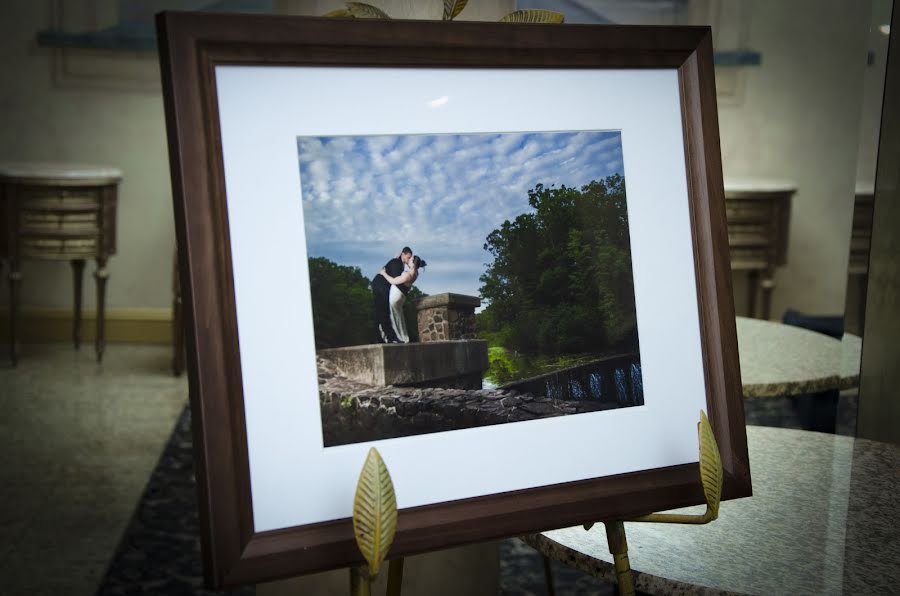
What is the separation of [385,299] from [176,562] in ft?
5.67

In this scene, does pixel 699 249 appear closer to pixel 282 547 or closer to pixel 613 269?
pixel 613 269

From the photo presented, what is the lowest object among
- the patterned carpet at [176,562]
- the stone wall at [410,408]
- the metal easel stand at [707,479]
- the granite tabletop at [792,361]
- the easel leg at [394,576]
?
the patterned carpet at [176,562]

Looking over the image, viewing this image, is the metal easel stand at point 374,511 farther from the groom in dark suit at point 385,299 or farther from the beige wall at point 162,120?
the beige wall at point 162,120

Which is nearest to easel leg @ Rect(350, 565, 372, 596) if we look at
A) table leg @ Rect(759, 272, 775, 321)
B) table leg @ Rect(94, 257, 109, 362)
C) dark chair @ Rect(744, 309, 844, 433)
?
dark chair @ Rect(744, 309, 844, 433)

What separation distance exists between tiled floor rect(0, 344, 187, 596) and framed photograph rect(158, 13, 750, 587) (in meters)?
1.68

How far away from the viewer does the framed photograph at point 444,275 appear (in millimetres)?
529

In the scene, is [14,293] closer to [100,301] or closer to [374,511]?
[100,301]

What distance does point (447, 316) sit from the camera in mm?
607

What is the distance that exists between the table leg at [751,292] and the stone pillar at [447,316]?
13.0 ft

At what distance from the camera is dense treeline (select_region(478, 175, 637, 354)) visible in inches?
24.4

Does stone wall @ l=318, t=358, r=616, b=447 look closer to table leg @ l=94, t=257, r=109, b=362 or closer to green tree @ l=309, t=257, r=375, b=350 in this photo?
green tree @ l=309, t=257, r=375, b=350

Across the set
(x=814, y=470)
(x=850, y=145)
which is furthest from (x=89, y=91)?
(x=814, y=470)

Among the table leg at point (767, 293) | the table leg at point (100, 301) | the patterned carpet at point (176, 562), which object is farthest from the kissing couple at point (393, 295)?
the table leg at point (767, 293)

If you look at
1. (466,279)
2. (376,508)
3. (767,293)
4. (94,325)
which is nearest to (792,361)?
(466,279)
